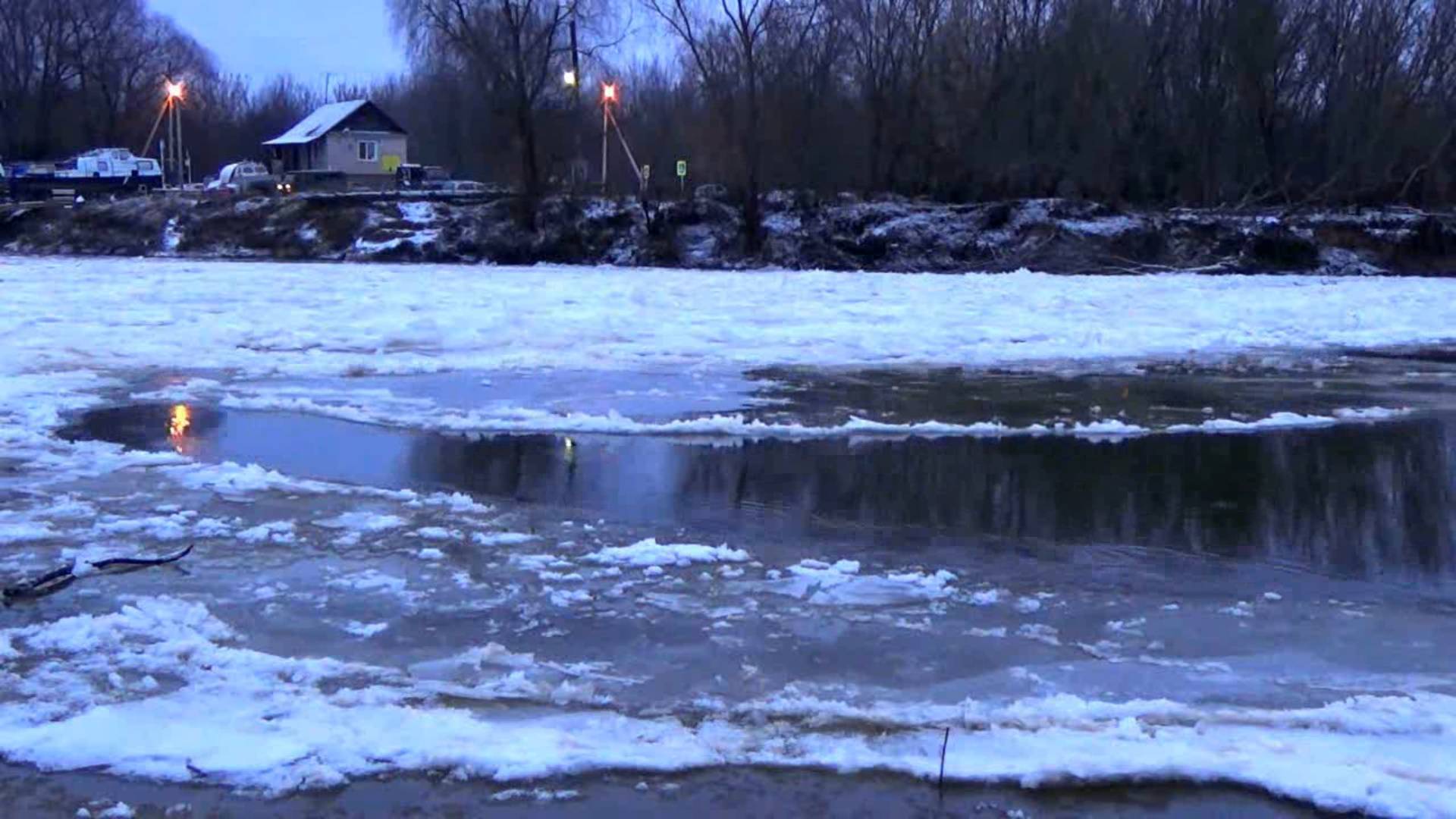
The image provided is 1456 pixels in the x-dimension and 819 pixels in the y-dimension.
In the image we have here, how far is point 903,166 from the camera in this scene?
55.5 metres

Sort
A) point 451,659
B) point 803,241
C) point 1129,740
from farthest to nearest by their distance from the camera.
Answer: point 803,241 < point 451,659 < point 1129,740

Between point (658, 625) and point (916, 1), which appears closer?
point (658, 625)

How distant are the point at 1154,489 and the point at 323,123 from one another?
8587 cm

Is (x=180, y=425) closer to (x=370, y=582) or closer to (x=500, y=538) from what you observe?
(x=500, y=538)

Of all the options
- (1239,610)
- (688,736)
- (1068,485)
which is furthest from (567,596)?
(1068,485)

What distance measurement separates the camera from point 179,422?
12570 millimetres

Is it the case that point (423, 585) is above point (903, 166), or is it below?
below

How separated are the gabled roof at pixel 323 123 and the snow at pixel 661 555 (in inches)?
3310

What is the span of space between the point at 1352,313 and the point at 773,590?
20503 millimetres

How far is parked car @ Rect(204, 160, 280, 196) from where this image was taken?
211 feet

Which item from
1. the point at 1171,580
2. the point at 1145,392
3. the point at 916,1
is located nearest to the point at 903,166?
the point at 916,1

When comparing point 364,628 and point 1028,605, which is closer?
point 364,628

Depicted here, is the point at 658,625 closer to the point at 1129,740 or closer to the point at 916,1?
the point at 1129,740

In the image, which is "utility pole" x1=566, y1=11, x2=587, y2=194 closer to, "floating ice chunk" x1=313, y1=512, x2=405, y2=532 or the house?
the house
